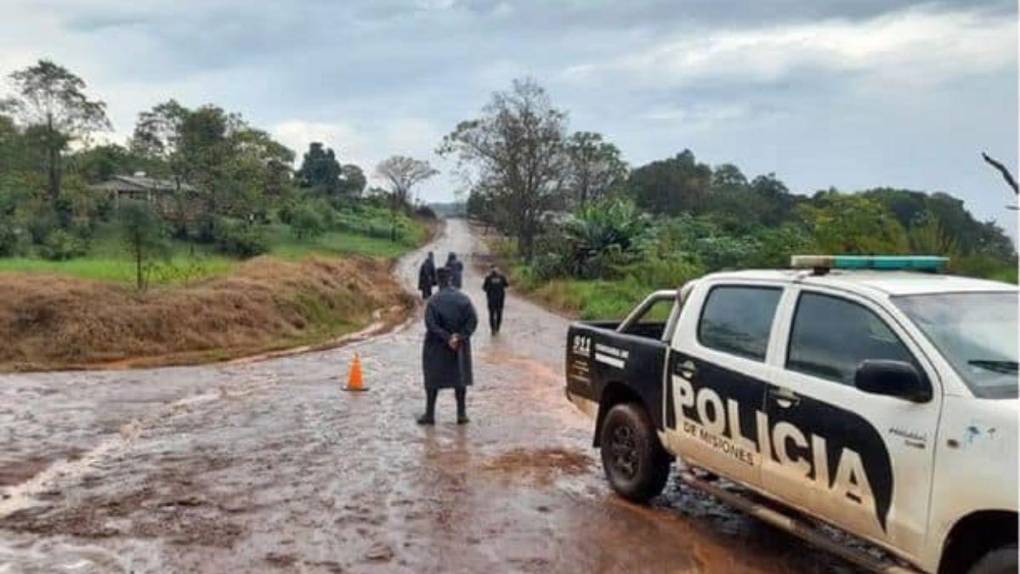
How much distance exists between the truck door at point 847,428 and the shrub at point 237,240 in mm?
42689

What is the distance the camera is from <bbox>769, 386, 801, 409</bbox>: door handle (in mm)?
5316

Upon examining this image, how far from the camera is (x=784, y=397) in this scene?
213 inches

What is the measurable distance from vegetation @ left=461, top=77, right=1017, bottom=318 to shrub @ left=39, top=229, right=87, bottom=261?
1760 cm

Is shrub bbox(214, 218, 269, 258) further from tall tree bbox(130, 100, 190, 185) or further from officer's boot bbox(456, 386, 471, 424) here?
officer's boot bbox(456, 386, 471, 424)

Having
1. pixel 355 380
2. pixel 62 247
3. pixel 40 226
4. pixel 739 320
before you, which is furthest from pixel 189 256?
pixel 739 320

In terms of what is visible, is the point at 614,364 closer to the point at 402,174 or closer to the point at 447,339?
the point at 447,339

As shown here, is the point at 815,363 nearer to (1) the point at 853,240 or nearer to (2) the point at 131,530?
(2) the point at 131,530

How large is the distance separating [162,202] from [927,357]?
50680 millimetres

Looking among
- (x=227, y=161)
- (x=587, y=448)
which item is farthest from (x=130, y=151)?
(x=587, y=448)

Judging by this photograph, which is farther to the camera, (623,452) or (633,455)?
(623,452)

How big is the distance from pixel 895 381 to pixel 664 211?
6015 centimetres

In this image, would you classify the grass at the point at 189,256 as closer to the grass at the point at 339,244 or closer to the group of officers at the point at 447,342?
the grass at the point at 339,244

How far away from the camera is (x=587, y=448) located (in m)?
9.66

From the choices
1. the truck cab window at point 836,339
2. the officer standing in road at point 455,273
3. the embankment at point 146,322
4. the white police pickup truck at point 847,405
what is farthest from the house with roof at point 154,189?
the truck cab window at point 836,339
